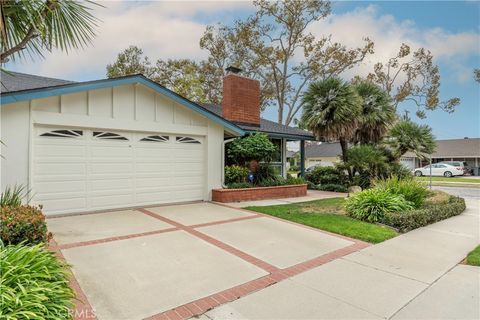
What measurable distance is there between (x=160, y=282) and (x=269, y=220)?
13.9 ft

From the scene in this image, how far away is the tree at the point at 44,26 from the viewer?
354 centimetres

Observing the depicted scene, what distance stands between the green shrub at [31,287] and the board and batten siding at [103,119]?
14.9 feet

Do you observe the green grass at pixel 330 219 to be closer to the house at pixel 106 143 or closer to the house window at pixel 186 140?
the house at pixel 106 143

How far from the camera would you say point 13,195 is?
5.59 metres

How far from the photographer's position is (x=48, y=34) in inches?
154

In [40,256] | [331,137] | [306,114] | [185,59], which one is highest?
[185,59]

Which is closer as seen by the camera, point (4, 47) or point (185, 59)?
point (4, 47)

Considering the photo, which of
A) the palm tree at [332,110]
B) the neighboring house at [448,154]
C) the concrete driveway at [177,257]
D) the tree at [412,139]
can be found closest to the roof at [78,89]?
the concrete driveway at [177,257]

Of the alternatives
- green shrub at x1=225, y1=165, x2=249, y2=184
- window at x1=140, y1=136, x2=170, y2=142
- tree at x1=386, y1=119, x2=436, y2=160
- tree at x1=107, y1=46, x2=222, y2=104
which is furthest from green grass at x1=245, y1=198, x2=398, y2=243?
tree at x1=107, y1=46, x2=222, y2=104

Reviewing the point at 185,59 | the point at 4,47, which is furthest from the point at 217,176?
the point at 185,59

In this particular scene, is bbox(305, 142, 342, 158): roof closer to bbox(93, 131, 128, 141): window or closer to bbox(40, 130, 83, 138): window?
bbox(93, 131, 128, 141): window

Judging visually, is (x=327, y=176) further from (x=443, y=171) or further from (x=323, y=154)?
(x=323, y=154)

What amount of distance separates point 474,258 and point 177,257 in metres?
5.12

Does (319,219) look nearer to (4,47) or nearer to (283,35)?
(4,47)
